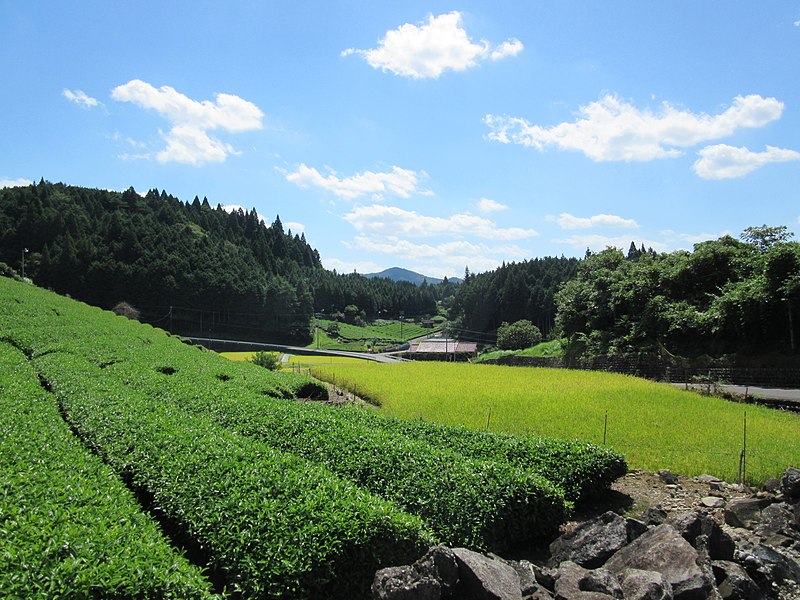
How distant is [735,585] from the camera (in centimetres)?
604

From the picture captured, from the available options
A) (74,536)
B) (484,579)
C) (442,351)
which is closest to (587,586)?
(484,579)

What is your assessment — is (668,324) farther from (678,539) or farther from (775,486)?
(678,539)

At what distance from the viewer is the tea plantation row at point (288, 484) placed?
558 centimetres

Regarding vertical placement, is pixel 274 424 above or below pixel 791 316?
below

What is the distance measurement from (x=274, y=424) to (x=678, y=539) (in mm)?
8328

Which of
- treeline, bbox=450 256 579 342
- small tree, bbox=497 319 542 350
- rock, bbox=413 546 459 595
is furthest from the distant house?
rock, bbox=413 546 459 595

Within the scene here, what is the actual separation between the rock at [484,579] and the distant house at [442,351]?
66.5 metres

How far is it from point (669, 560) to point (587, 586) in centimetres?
126

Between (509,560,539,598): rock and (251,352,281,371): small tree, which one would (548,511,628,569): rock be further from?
(251,352,281,371): small tree

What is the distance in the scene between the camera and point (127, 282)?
86688 millimetres

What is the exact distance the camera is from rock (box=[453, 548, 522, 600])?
538 centimetres

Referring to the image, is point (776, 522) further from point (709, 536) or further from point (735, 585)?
point (735, 585)

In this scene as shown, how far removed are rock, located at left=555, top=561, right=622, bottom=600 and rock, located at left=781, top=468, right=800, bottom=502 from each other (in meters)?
5.61

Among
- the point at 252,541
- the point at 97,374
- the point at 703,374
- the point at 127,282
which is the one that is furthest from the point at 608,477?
the point at 127,282
